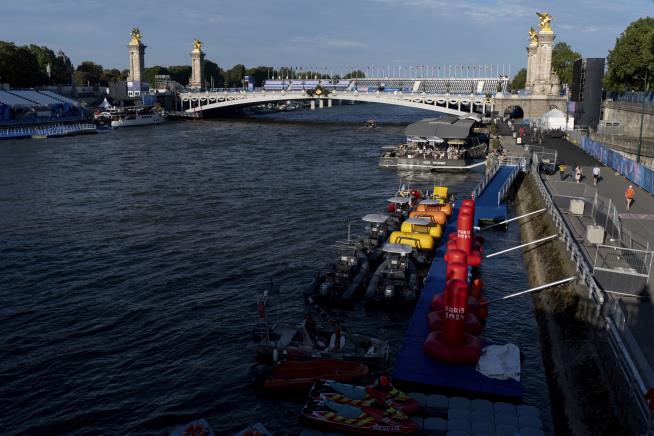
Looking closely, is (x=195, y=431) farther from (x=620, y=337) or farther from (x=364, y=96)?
(x=364, y=96)

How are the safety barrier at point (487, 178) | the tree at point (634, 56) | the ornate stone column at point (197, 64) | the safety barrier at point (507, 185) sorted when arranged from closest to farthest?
the safety barrier at point (507, 185)
the safety barrier at point (487, 178)
the tree at point (634, 56)
the ornate stone column at point (197, 64)

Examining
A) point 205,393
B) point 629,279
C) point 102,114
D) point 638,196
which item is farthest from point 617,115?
point 102,114

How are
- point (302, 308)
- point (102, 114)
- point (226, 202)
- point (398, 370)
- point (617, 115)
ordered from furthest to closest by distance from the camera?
point (102, 114) < point (617, 115) < point (226, 202) < point (302, 308) < point (398, 370)

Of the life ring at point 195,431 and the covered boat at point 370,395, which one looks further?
the covered boat at point 370,395

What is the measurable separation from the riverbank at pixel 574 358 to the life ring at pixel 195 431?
922 cm

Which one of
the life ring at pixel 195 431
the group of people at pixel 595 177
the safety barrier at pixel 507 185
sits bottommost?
the life ring at pixel 195 431

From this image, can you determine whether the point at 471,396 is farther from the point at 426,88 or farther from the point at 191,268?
the point at 426,88

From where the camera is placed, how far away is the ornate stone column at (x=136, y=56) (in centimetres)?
15312

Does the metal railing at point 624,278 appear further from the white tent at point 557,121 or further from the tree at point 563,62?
the tree at point 563,62

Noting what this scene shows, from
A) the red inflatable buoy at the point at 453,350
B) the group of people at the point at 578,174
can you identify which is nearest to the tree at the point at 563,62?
the group of people at the point at 578,174

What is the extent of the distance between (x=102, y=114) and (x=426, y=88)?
323 feet

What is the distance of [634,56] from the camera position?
251 ft

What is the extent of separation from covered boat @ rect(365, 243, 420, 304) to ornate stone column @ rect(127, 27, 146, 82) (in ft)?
454

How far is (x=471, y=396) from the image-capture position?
18109 mm
